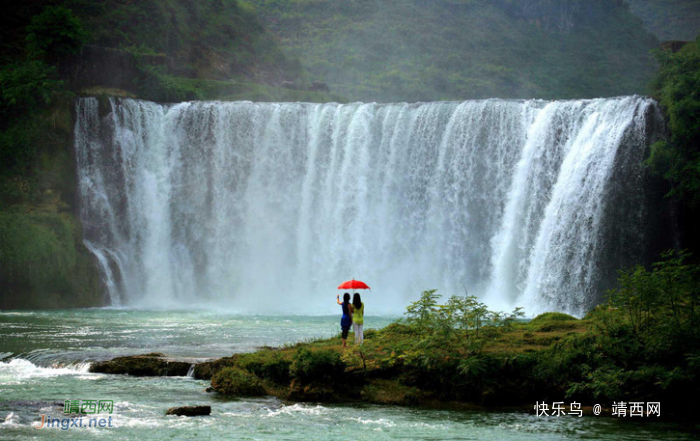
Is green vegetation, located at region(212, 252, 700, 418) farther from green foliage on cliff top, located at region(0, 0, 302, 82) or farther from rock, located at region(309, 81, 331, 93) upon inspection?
rock, located at region(309, 81, 331, 93)

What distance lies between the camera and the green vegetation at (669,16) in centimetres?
9531

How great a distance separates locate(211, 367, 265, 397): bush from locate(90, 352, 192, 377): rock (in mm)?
2268

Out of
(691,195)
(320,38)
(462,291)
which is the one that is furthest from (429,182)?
(320,38)

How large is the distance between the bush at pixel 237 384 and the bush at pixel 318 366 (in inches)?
33.6

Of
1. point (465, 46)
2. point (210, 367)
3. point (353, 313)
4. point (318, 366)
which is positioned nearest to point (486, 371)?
point (318, 366)

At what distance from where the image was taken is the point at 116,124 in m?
41.8

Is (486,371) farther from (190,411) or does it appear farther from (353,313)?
(190,411)

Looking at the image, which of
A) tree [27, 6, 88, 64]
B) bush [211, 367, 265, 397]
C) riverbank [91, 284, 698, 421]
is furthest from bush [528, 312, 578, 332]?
tree [27, 6, 88, 64]

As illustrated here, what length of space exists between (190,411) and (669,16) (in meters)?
101

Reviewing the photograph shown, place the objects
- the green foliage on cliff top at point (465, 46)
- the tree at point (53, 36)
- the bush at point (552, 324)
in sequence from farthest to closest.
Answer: the green foliage on cliff top at point (465, 46) → the tree at point (53, 36) → the bush at point (552, 324)

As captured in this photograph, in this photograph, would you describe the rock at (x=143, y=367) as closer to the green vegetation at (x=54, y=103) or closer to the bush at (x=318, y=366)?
the bush at (x=318, y=366)

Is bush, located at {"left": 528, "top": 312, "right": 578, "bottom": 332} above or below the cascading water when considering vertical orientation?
below

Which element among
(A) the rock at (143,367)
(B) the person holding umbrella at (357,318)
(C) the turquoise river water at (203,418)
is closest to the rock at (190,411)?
(C) the turquoise river water at (203,418)

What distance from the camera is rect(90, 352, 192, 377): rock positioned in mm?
17766
